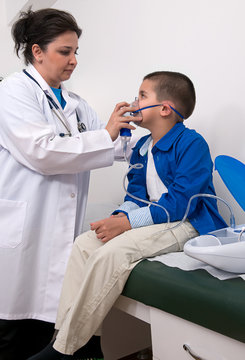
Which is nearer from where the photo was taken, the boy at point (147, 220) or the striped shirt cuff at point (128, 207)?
the boy at point (147, 220)

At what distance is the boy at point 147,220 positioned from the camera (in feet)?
3.89

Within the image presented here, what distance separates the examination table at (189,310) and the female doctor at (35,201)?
45cm

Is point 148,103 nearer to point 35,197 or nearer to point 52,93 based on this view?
point 52,93

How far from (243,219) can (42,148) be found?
932 millimetres

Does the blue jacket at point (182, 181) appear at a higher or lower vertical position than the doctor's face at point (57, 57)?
lower

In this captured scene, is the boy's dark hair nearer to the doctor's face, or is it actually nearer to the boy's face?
the boy's face

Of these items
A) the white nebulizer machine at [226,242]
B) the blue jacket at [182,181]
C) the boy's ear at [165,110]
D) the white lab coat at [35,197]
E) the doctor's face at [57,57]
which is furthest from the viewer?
the doctor's face at [57,57]

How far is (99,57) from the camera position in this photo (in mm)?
2652

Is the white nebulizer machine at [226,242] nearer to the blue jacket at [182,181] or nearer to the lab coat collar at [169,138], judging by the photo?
the blue jacket at [182,181]

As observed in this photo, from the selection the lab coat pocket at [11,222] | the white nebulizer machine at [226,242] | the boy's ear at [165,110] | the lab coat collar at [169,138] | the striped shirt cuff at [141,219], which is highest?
the boy's ear at [165,110]

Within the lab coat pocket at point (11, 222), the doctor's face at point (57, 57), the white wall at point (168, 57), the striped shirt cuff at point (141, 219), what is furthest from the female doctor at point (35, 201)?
the white wall at point (168, 57)

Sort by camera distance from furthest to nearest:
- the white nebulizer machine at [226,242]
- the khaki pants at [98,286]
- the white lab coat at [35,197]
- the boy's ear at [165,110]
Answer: the boy's ear at [165,110] → the white lab coat at [35,197] → the khaki pants at [98,286] → the white nebulizer machine at [226,242]

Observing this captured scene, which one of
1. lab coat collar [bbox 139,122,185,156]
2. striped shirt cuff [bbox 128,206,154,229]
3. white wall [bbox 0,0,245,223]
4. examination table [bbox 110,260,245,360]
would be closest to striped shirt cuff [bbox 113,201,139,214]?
striped shirt cuff [bbox 128,206,154,229]

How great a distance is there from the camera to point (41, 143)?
1412 mm
